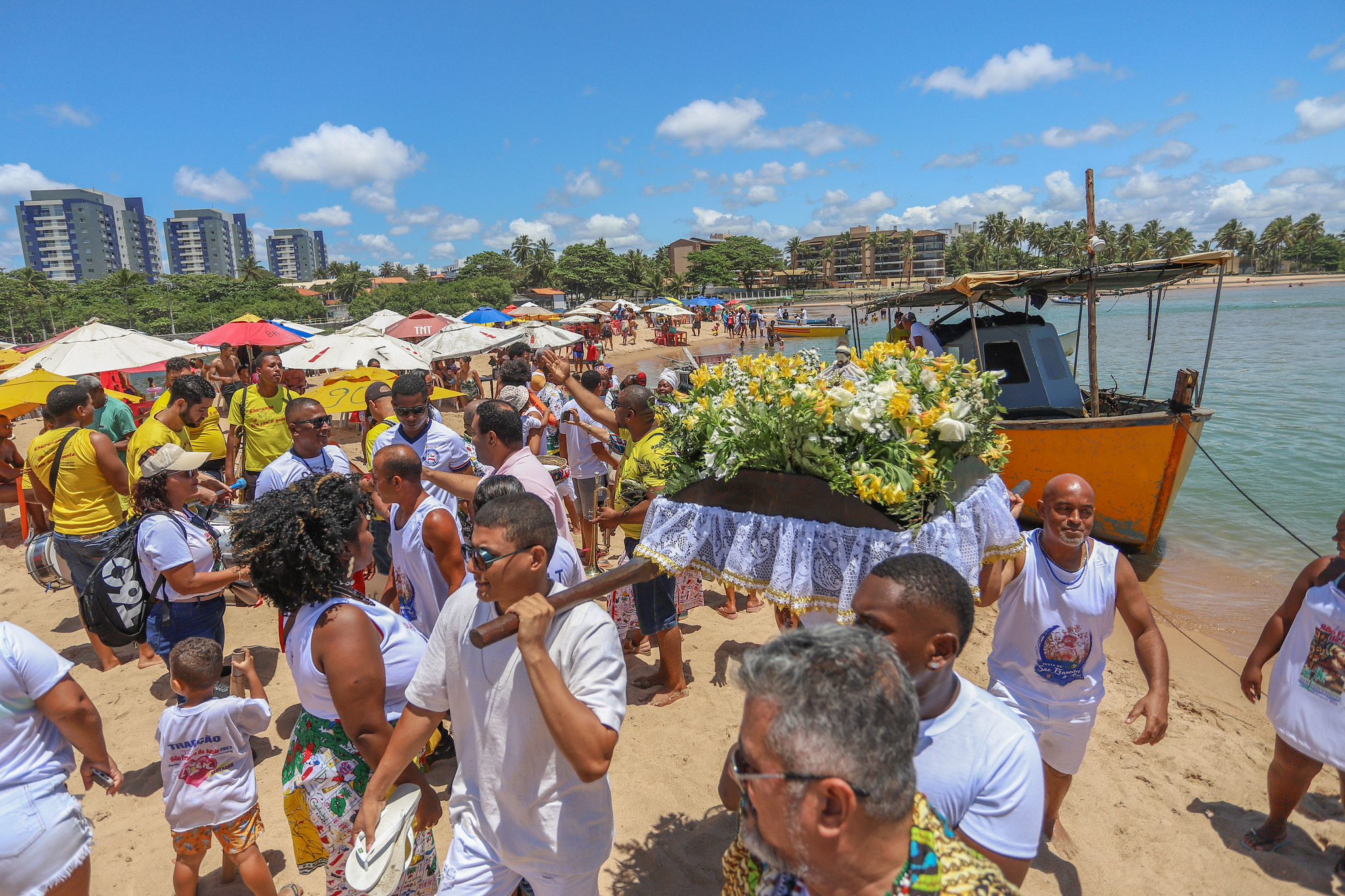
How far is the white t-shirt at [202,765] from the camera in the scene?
3.07 m

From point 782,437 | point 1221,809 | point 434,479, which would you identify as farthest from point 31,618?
point 1221,809

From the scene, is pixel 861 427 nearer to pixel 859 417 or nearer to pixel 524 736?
pixel 859 417

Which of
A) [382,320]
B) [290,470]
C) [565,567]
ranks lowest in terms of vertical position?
[565,567]

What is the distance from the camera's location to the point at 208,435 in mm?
6824

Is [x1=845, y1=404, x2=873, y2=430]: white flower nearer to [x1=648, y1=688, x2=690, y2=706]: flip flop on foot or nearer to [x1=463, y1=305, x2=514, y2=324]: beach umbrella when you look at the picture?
[x1=648, y1=688, x2=690, y2=706]: flip flop on foot

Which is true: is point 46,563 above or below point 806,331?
below

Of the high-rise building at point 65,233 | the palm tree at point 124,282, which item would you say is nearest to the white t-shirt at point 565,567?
the palm tree at point 124,282

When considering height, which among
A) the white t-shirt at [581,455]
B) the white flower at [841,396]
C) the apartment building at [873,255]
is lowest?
the white t-shirt at [581,455]

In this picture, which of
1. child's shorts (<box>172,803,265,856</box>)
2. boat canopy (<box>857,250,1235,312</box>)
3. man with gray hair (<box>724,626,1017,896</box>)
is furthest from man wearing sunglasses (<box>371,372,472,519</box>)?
boat canopy (<box>857,250,1235,312</box>)

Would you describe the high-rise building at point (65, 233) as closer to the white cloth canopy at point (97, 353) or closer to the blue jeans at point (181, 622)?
the white cloth canopy at point (97, 353)

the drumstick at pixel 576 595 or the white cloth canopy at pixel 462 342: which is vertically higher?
the white cloth canopy at pixel 462 342

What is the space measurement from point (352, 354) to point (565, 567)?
418 inches

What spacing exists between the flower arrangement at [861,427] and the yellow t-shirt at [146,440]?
16.9 ft

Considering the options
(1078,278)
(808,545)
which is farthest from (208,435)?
(1078,278)
